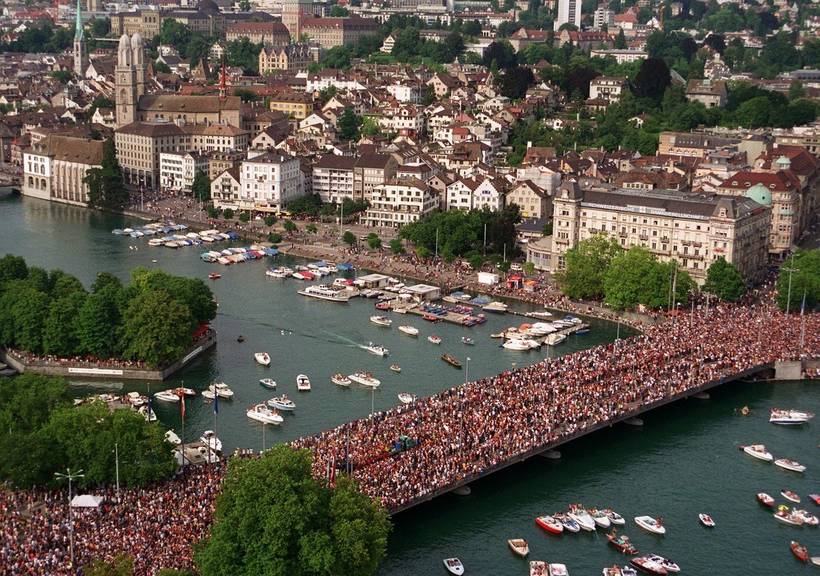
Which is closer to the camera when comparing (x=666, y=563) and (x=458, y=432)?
(x=666, y=563)

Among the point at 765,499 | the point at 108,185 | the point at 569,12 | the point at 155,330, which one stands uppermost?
the point at 569,12

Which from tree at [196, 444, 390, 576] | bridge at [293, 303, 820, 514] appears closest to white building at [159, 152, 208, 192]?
bridge at [293, 303, 820, 514]

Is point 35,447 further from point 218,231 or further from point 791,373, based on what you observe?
point 218,231

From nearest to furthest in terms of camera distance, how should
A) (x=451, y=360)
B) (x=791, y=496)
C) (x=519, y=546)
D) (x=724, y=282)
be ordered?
(x=519, y=546), (x=791, y=496), (x=451, y=360), (x=724, y=282)

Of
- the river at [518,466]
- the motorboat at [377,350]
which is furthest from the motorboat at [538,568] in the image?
the motorboat at [377,350]

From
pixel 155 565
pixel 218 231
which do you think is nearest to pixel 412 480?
pixel 155 565

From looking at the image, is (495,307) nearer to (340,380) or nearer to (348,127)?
(340,380)

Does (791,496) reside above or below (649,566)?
above

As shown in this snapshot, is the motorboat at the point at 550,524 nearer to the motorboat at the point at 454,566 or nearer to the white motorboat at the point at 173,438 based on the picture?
the motorboat at the point at 454,566

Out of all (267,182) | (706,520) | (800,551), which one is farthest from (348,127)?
(800,551)
